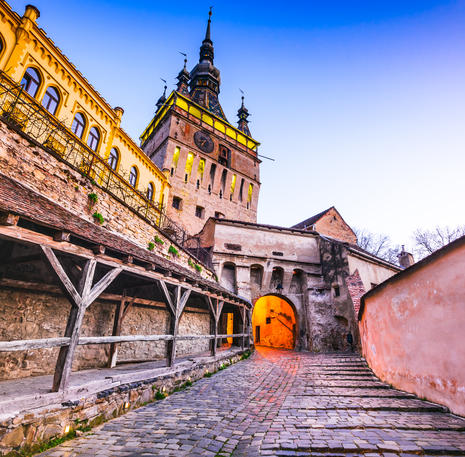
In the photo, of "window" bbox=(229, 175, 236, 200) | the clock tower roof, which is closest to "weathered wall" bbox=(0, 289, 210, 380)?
"window" bbox=(229, 175, 236, 200)

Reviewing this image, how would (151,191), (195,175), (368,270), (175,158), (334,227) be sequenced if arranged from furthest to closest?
(334,227), (195,175), (175,158), (151,191), (368,270)

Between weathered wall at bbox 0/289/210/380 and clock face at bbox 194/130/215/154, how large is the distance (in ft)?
65.9

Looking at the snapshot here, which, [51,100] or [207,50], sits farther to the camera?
[207,50]

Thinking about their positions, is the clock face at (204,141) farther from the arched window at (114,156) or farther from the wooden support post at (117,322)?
the wooden support post at (117,322)

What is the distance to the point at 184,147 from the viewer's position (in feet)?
80.1

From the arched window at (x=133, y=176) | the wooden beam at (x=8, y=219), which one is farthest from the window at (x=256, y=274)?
the wooden beam at (x=8, y=219)

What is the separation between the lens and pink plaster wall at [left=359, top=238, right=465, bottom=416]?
4.12m

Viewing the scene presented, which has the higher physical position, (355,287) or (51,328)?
(355,287)

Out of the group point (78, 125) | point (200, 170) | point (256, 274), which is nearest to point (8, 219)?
point (78, 125)

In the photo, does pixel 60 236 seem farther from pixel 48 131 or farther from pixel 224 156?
pixel 224 156

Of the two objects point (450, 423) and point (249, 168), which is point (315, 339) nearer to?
point (450, 423)

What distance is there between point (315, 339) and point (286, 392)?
11058 mm

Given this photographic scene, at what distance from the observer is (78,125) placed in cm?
1307

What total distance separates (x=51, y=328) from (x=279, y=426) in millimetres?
5326
